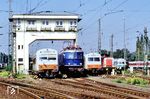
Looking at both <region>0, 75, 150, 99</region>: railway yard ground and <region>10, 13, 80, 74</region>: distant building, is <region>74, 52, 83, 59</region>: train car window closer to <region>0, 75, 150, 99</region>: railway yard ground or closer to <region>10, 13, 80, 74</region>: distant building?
<region>0, 75, 150, 99</region>: railway yard ground

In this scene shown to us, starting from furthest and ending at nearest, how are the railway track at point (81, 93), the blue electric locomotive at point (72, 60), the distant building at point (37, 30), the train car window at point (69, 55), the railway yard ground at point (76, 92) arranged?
the distant building at point (37, 30) → the blue electric locomotive at point (72, 60) → the train car window at point (69, 55) → the railway yard ground at point (76, 92) → the railway track at point (81, 93)

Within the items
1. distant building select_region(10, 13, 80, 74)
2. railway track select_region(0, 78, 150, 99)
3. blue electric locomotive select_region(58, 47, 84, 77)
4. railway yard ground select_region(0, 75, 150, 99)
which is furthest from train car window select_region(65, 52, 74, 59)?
distant building select_region(10, 13, 80, 74)

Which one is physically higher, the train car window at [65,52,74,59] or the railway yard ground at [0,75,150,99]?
the train car window at [65,52,74,59]

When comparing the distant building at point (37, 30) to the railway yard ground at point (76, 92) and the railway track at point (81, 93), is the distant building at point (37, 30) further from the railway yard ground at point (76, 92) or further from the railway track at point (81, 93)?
the railway track at point (81, 93)

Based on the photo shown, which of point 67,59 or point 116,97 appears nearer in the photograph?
point 116,97

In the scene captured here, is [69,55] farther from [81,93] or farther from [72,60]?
[81,93]

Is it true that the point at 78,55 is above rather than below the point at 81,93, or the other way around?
above

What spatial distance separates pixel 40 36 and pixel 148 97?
55.6 m

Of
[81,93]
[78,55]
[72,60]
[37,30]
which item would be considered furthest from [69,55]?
[37,30]

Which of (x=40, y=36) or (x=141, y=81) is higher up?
(x=40, y=36)

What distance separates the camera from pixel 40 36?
3009 inches

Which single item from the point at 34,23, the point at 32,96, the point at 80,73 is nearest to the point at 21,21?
the point at 34,23

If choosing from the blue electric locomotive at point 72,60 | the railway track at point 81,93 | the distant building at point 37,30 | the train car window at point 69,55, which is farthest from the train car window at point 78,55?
the distant building at point 37,30

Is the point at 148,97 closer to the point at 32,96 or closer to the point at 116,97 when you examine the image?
the point at 116,97
